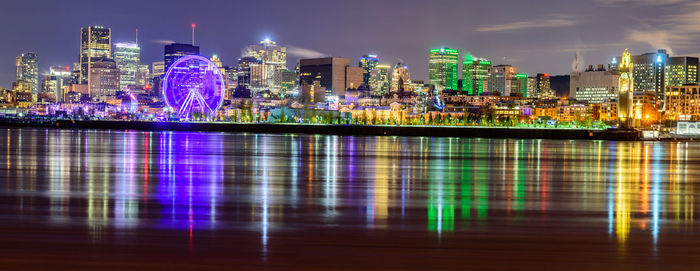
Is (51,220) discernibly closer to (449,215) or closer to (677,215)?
(449,215)

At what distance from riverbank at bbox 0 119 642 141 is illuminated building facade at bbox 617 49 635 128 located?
4.75 metres

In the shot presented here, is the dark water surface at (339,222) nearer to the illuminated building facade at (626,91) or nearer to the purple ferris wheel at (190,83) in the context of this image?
the purple ferris wheel at (190,83)

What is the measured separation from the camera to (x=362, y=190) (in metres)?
16.9

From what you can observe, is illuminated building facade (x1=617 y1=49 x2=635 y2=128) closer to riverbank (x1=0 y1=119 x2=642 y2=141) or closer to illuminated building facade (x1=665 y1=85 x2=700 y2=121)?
riverbank (x1=0 y1=119 x2=642 y2=141)

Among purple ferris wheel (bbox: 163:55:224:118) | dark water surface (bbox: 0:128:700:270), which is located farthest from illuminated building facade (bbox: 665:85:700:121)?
dark water surface (bbox: 0:128:700:270)

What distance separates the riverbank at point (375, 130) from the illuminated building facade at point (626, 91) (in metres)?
4.75

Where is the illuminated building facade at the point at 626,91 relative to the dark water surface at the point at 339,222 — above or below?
above

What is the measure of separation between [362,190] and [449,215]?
4601mm

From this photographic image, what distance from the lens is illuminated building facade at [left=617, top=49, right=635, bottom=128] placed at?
106m

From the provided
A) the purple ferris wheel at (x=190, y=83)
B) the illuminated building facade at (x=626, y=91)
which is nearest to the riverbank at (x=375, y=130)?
the illuminated building facade at (x=626, y=91)

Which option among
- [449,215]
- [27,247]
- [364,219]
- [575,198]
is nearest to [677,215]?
[575,198]

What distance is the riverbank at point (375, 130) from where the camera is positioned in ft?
361

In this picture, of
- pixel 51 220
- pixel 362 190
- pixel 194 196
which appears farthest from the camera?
pixel 362 190

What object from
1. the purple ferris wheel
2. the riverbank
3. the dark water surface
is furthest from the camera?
the riverbank
